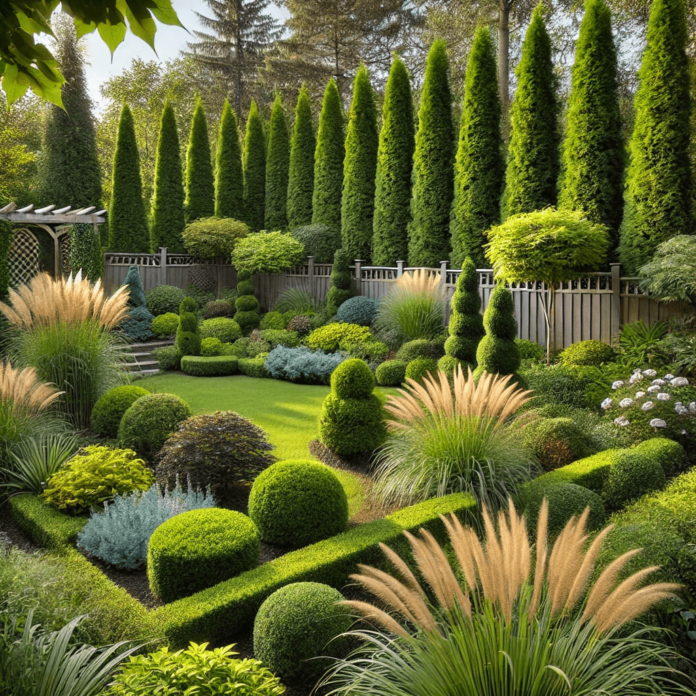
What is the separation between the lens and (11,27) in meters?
1.55

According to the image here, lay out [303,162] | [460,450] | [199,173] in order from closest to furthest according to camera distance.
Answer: [460,450], [303,162], [199,173]

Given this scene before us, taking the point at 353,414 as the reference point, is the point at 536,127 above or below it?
above

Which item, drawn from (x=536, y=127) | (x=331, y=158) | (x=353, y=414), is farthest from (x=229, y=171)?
(x=353, y=414)

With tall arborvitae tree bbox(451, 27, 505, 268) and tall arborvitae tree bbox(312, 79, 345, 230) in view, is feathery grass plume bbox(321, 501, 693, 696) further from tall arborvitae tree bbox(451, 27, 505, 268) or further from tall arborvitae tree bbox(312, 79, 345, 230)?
tall arborvitae tree bbox(312, 79, 345, 230)

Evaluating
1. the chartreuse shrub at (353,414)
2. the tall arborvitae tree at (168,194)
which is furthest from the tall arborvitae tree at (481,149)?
the tall arborvitae tree at (168,194)

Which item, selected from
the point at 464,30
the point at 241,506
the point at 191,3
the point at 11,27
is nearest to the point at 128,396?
the point at 241,506

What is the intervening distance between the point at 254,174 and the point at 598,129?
1323 cm

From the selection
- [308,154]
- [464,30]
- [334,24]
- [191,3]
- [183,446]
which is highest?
[191,3]

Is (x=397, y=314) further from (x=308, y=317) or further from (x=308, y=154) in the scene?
(x=308, y=154)

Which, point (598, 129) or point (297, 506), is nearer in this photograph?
point (297, 506)

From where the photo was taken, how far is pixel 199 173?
2120cm

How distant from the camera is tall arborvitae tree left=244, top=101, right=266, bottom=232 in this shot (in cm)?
2177

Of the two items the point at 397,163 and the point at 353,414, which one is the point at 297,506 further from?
the point at 397,163

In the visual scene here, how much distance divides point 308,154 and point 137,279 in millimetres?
8032
